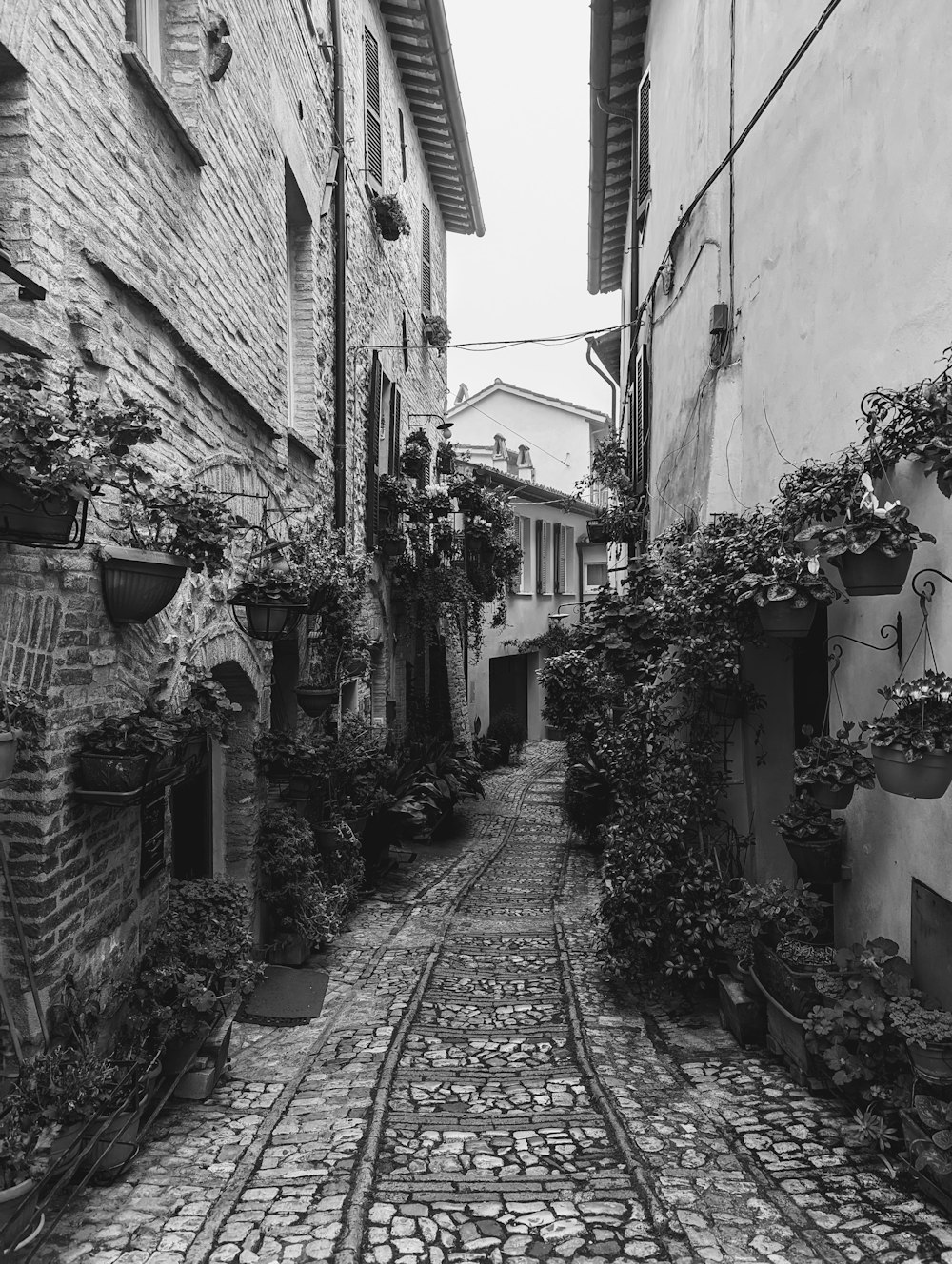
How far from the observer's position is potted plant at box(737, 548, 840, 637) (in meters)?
4.13

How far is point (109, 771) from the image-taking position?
11.1 ft

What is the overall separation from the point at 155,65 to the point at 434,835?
8.84 metres

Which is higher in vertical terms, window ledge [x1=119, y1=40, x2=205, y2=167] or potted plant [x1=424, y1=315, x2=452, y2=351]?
potted plant [x1=424, y1=315, x2=452, y2=351]

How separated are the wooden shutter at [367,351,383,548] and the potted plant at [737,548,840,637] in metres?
6.88

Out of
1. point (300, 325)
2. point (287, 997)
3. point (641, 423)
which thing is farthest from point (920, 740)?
point (641, 423)

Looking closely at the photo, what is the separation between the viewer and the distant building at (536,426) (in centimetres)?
2911

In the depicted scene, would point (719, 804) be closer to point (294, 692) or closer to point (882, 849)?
point (882, 849)

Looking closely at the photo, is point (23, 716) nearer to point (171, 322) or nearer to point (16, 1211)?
point (16, 1211)

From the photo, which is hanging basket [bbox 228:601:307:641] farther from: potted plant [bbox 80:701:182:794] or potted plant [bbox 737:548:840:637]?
potted plant [bbox 737:548:840:637]

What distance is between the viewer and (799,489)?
4195 millimetres

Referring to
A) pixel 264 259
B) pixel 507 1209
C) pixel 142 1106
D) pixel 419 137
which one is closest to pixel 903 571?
pixel 507 1209

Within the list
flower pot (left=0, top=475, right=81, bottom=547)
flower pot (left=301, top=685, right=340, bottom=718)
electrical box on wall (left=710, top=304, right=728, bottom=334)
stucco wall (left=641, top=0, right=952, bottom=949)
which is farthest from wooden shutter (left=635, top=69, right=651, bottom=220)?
flower pot (left=0, top=475, right=81, bottom=547)

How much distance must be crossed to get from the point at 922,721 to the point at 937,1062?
1.19 metres

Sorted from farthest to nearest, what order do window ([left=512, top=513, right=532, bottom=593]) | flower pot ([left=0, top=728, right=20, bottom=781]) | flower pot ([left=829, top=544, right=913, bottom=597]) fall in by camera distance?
window ([left=512, top=513, right=532, bottom=593]) < flower pot ([left=829, top=544, right=913, bottom=597]) < flower pot ([left=0, top=728, right=20, bottom=781])
